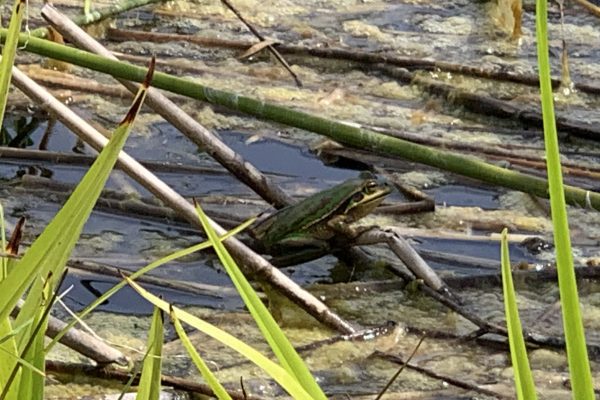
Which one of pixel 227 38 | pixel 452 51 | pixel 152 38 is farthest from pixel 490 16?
pixel 152 38

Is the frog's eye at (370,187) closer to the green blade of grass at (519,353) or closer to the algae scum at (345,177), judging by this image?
the algae scum at (345,177)

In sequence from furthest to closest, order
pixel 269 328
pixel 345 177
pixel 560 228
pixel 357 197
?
pixel 345 177 → pixel 357 197 → pixel 269 328 → pixel 560 228

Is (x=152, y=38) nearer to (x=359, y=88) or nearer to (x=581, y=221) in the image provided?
(x=359, y=88)

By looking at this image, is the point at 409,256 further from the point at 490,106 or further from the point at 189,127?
the point at 490,106

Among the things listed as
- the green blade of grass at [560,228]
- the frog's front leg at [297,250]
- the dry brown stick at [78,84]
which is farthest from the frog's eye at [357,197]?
the green blade of grass at [560,228]

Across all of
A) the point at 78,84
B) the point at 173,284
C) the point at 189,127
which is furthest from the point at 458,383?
the point at 78,84

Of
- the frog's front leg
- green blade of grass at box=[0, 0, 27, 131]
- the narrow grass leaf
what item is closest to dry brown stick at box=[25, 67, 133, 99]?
the frog's front leg
